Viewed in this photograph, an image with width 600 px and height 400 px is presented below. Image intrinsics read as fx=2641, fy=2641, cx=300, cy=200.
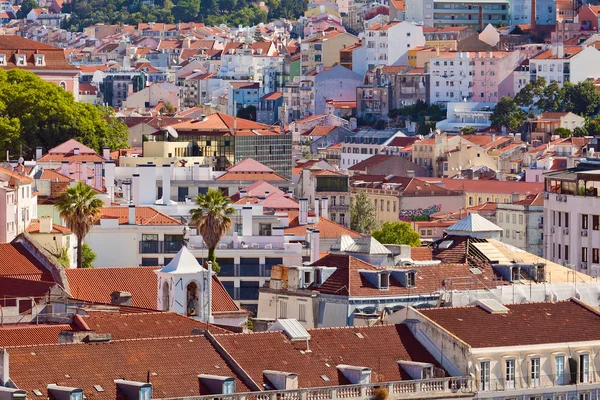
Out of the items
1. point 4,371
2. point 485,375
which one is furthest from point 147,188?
point 4,371

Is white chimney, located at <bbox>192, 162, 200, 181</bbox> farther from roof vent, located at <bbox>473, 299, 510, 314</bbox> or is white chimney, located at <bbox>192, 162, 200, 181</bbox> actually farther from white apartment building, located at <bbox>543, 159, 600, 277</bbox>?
roof vent, located at <bbox>473, 299, 510, 314</bbox>

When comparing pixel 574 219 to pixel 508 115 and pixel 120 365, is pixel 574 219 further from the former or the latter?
pixel 508 115

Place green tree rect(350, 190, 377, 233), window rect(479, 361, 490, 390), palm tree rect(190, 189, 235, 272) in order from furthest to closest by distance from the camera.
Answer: green tree rect(350, 190, 377, 233) < palm tree rect(190, 189, 235, 272) < window rect(479, 361, 490, 390)

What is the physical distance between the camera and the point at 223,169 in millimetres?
127188

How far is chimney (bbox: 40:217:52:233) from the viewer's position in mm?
76844

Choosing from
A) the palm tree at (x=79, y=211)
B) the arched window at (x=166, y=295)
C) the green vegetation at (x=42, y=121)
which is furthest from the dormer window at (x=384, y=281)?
the green vegetation at (x=42, y=121)

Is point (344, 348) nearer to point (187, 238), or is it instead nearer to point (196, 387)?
point (196, 387)

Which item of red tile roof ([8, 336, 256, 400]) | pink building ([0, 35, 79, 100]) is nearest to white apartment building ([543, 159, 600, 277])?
red tile roof ([8, 336, 256, 400])

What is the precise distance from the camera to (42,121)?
126 meters

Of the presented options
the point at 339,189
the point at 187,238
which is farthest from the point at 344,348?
the point at 339,189

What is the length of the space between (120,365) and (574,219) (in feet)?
140

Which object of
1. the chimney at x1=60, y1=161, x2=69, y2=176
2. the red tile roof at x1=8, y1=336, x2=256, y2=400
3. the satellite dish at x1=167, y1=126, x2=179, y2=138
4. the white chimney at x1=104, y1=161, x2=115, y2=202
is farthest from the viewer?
the satellite dish at x1=167, y1=126, x2=179, y2=138

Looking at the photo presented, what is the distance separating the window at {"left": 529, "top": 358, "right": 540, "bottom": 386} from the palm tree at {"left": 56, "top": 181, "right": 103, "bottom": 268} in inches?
1005

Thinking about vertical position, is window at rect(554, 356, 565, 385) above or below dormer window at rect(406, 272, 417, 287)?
below
